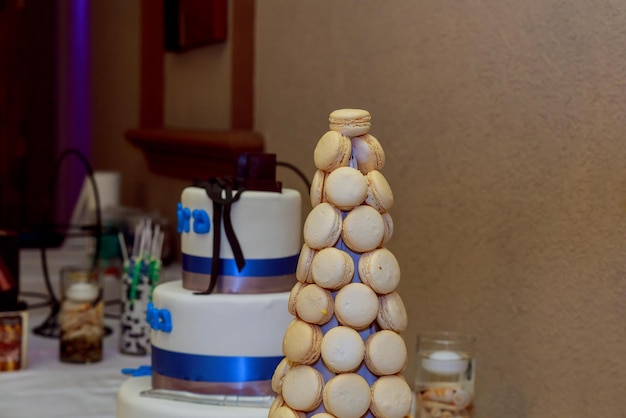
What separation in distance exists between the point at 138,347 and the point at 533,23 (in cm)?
100

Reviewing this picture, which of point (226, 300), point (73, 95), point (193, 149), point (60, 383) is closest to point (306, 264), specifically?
point (226, 300)

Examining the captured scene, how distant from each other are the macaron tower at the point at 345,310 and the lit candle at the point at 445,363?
237 millimetres

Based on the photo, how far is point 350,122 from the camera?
991 mm

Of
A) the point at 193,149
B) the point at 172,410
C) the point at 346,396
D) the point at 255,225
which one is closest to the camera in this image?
the point at 346,396

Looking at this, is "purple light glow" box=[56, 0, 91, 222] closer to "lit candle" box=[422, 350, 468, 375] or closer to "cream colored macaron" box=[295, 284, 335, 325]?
"lit candle" box=[422, 350, 468, 375]

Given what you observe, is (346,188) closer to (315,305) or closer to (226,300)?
(315,305)

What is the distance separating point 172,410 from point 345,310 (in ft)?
1.11

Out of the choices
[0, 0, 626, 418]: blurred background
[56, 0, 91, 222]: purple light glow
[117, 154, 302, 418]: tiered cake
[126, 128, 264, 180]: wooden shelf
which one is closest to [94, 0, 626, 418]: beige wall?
[0, 0, 626, 418]: blurred background

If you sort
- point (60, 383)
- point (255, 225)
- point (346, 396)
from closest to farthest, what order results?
point (346, 396)
point (255, 225)
point (60, 383)

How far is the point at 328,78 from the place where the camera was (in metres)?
1.83

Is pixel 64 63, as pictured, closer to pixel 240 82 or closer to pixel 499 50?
pixel 240 82

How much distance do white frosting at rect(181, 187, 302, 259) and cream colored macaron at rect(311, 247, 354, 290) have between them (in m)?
0.32

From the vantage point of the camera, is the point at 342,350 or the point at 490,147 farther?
the point at 490,147

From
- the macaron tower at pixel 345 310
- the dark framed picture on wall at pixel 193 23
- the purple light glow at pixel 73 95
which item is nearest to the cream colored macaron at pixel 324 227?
the macaron tower at pixel 345 310
